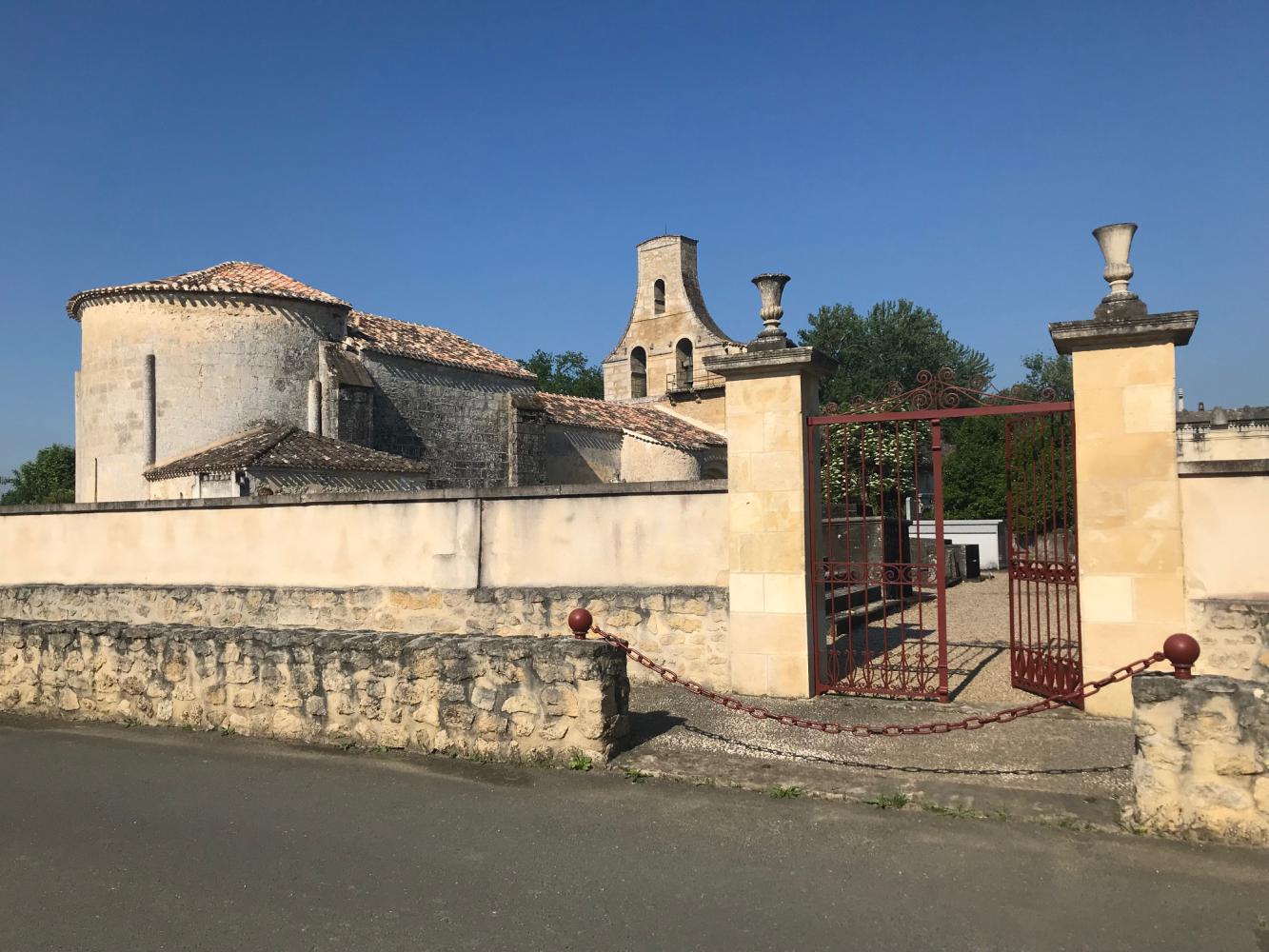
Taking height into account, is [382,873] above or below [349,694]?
below

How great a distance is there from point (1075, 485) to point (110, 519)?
11.9 meters

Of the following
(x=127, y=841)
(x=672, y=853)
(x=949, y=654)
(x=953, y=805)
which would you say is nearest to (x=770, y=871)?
(x=672, y=853)

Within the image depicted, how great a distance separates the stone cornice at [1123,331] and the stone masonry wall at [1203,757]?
10.9ft

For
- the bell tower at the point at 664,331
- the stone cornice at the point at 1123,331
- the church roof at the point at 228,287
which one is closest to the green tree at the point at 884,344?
the bell tower at the point at 664,331

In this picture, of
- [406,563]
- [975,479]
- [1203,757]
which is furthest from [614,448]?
[1203,757]

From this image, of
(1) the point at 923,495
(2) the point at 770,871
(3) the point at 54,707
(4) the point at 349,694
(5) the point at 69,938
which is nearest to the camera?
(5) the point at 69,938

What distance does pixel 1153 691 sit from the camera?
171 inches

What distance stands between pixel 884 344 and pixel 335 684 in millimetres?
50209

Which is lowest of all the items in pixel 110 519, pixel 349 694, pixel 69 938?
pixel 69 938

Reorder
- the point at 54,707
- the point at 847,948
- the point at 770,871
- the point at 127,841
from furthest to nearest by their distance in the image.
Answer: the point at 54,707 → the point at 127,841 → the point at 770,871 → the point at 847,948

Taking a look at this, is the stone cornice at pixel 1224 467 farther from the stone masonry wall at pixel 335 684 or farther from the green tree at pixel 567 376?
the green tree at pixel 567 376

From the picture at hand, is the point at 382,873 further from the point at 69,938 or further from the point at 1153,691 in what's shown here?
the point at 1153,691

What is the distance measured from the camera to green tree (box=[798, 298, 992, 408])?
52594mm

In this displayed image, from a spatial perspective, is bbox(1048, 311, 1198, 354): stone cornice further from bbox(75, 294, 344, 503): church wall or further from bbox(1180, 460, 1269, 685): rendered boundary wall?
bbox(75, 294, 344, 503): church wall
